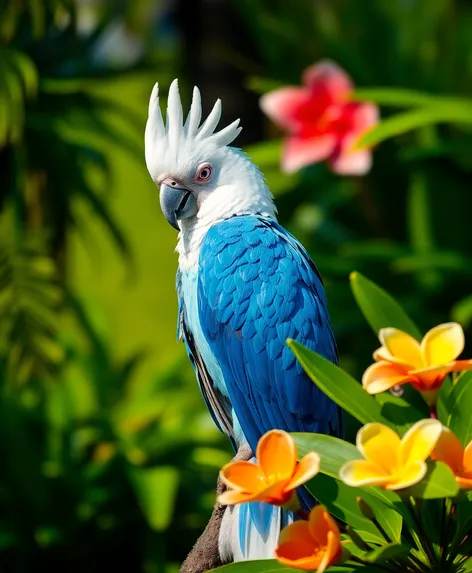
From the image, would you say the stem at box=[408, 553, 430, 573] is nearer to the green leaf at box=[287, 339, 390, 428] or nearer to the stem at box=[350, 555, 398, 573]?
the stem at box=[350, 555, 398, 573]

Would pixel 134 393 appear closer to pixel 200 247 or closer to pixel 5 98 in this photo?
pixel 5 98

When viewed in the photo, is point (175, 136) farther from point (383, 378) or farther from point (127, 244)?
point (127, 244)

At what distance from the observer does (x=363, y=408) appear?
1.22 m

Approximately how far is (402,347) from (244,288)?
265 mm

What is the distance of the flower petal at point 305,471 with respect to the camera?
0.98 meters

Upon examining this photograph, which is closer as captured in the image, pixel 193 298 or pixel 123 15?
pixel 193 298

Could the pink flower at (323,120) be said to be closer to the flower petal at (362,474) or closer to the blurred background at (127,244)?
the blurred background at (127,244)

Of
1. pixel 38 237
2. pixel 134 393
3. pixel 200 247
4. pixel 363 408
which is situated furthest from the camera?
pixel 134 393

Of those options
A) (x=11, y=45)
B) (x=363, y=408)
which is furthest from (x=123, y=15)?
(x=363, y=408)

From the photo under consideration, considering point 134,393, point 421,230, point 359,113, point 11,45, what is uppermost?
point 11,45

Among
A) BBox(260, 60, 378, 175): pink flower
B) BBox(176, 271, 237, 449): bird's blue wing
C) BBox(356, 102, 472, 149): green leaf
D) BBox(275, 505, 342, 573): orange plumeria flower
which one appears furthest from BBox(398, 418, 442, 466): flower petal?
BBox(260, 60, 378, 175): pink flower

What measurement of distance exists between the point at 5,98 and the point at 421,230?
4.96ft

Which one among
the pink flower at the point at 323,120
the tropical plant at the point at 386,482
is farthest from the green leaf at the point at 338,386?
the pink flower at the point at 323,120

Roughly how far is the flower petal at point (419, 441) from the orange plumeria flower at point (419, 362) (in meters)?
0.11
